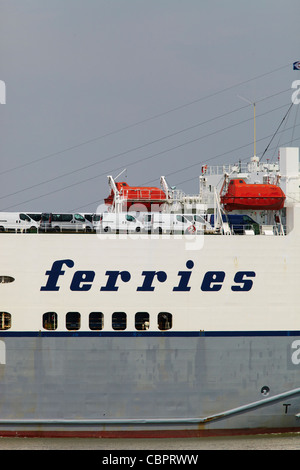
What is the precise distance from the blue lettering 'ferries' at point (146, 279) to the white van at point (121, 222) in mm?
1875

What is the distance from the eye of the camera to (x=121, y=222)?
28.5 meters

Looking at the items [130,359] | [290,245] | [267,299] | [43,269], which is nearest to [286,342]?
[267,299]

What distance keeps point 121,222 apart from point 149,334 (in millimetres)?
5035

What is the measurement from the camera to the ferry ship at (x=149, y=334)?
24734 millimetres

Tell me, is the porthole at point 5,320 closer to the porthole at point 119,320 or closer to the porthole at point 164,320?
the porthole at point 119,320

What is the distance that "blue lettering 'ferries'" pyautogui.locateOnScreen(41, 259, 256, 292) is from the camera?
2511 cm

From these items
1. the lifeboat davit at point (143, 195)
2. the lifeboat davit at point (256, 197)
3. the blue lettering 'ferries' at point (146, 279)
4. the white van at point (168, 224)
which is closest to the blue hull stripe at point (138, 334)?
the blue lettering 'ferries' at point (146, 279)

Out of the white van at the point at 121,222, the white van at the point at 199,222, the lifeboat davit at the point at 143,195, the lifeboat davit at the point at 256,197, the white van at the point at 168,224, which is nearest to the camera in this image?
the white van at the point at 168,224

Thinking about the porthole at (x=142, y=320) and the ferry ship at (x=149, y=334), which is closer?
the ferry ship at (x=149, y=334)

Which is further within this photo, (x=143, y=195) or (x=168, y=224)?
(x=143, y=195)

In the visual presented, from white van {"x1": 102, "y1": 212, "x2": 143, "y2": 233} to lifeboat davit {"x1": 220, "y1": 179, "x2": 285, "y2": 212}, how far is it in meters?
3.44

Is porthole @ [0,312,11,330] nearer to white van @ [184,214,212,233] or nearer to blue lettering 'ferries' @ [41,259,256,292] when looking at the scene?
blue lettering 'ferries' @ [41,259,256,292]

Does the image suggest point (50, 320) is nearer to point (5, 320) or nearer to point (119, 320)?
point (5, 320)

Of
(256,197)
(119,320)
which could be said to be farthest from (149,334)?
(256,197)
